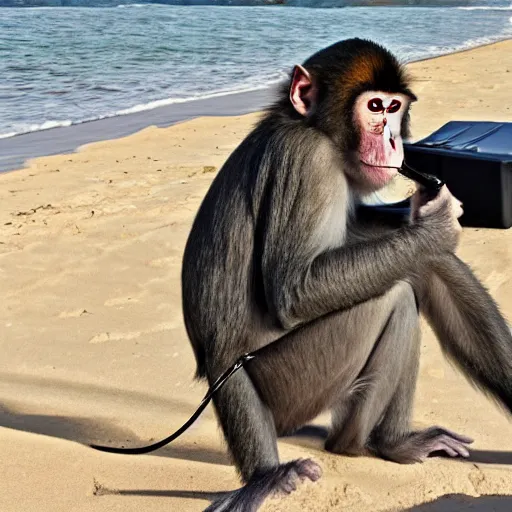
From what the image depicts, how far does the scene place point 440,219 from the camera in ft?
11.0

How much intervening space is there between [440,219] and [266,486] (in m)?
1.13

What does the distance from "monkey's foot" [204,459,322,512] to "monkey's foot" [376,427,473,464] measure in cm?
52

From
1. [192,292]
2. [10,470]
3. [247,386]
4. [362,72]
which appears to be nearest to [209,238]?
[192,292]

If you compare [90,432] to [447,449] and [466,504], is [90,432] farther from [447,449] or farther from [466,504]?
[466,504]

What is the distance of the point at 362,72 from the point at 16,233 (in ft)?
14.3

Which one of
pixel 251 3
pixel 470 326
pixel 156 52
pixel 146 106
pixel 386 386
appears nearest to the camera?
pixel 386 386

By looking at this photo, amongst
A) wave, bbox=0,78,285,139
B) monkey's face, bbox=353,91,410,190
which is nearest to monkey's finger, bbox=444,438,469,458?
monkey's face, bbox=353,91,410,190

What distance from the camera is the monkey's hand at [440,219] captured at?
11.0ft

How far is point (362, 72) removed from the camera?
3354 mm

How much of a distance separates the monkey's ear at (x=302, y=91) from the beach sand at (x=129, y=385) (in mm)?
622

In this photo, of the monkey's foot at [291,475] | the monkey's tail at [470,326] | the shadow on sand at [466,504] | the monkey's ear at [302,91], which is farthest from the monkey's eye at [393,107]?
the shadow on sand at [466,504]

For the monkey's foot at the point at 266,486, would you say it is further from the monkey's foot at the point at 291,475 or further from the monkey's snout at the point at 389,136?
the monkey's snout at the point at 389,136

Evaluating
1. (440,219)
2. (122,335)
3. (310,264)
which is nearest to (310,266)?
(310,264)

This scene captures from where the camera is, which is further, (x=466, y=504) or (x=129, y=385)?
(x=129, y=385)
